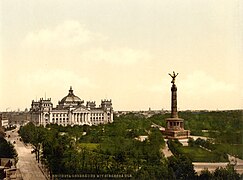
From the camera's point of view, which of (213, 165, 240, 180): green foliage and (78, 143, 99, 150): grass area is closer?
(213, 165, 240, 180): green foliage

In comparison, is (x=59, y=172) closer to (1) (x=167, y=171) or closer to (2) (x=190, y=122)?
(1) (x=167, y=171)

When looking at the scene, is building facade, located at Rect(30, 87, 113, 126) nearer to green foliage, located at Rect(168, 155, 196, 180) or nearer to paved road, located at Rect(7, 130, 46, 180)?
paved road, located at Rect(7, 130, 46, 180)

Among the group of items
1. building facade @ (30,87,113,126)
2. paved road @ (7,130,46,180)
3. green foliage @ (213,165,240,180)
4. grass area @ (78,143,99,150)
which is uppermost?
building facade @ (30,87,113,126)

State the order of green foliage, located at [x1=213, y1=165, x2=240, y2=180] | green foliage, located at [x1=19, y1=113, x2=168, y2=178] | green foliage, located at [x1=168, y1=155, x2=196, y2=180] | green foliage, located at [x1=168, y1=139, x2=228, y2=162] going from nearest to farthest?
1. green foliage, located at [x1=213, y1=165, x2=240, y2=180]
2. green foliage, located at [x1=168, y1=155, x2=196, y2=180]
3. green foliage, located at [x1=19, y1=113, x2=168, y2=178]
4. green foliage, located at [x1=168, y1=139, x2=228, y2=162]

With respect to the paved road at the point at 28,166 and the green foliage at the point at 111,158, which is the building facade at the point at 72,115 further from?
the green foliage at the point at 111,158

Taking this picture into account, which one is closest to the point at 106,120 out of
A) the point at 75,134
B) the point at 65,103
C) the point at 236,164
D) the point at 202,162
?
the point at 65,103

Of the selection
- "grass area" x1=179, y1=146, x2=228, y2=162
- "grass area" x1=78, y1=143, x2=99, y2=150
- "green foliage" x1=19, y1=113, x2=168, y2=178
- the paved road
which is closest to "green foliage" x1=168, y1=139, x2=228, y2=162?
"grass area" x1=179, y1=146, x2=228, y2=162

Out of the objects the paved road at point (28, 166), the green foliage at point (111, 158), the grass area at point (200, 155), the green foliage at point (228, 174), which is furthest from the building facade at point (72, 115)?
the green foliage at point (228, 174)

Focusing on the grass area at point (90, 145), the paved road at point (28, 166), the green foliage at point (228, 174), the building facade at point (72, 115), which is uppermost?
the building facade at point (72, 115)

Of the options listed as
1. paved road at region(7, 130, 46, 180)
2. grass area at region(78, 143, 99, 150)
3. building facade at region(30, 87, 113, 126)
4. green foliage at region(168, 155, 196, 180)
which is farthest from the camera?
building facade at region(30, 87, 113, 126)

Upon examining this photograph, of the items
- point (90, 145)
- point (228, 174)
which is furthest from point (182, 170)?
point (90, 145)
